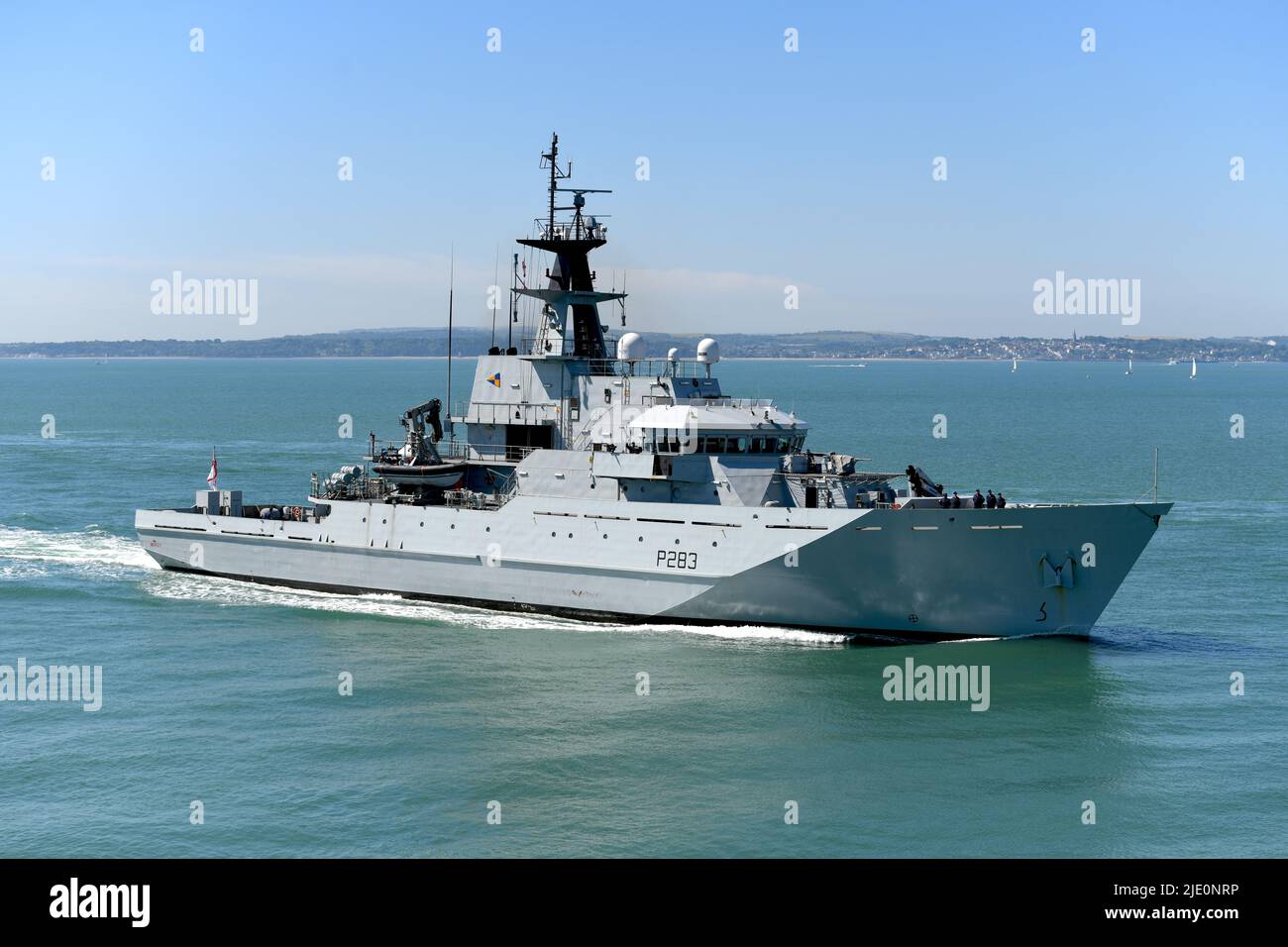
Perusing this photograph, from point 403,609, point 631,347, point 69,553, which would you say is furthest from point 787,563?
point 69,553

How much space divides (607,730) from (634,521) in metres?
7.49

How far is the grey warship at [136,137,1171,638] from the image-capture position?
2727 centimetres

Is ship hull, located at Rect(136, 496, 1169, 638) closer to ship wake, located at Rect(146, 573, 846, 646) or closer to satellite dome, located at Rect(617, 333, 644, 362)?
ship wake, located at Rect(146, 573, 846, 646)

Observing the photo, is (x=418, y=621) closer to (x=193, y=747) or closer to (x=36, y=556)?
(x=193, y=747)

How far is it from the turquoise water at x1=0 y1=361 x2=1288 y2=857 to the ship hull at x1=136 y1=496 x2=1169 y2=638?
0.63 m

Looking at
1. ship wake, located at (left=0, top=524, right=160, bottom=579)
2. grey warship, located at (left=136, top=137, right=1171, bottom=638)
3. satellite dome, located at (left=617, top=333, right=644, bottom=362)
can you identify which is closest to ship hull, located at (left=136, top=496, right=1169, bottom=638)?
grey warship, located at (left=136, top=137, right=1171, bottom=638)

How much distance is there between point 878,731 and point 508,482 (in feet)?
42.1

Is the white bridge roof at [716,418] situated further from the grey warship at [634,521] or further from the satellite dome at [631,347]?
the satellite dome at [631,347]

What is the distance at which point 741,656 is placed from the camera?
27.2 meters

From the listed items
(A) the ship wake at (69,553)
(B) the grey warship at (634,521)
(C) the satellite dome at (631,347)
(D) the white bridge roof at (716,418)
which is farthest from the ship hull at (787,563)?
(A) the ship wake at (69,553)

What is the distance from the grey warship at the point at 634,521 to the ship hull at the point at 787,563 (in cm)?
4

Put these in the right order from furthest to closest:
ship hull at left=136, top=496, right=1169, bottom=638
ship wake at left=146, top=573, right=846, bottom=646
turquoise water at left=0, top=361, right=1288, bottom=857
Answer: ship wake at left=146, top=573, right=846, bottom=646, ship hull at left=136, top=496, right=1169, bottom=638, turquoise water at left=0, top=361, right=1288, bottom=857
